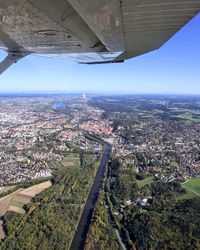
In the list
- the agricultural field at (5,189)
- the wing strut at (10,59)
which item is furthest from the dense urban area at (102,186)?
the wing strut at (10,59)

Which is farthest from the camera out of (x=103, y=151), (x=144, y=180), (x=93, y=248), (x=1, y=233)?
(x=103, y=151)

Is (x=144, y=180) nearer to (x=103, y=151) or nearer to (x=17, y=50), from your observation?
(x=103, y=151)

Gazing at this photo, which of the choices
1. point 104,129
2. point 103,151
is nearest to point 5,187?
point 103,151

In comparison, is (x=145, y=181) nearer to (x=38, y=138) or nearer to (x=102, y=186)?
(x=102, y=186)

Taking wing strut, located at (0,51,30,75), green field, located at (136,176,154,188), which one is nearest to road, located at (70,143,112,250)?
green field, located at (136,176,154,188)

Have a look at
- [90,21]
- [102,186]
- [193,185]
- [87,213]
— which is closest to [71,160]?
[102,186]

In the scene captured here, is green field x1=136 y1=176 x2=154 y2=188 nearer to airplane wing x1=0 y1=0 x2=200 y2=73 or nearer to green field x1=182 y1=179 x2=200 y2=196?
green field x1=182 y1=179 x2=200 y2=196
